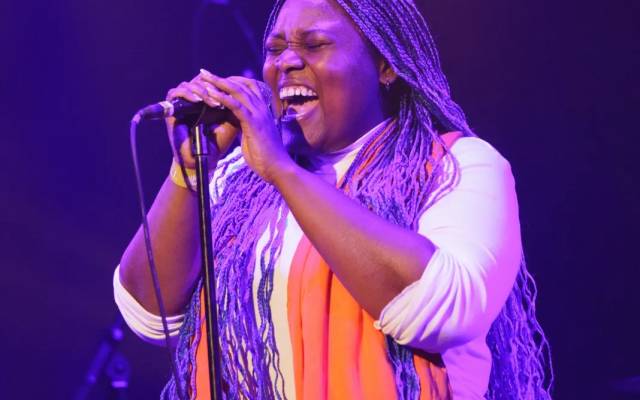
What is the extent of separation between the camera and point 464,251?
5.45 ft

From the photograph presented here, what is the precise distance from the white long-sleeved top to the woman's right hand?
257 mm

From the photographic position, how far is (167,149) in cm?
338

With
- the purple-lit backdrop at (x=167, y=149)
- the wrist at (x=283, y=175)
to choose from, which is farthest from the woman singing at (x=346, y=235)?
the purple-lit backdrop at (x=167, y=149)

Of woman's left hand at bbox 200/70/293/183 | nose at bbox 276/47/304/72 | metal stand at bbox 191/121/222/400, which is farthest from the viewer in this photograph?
nose at bbox 276/47/304/72

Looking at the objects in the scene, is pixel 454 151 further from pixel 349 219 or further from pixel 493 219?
pixel 349 219

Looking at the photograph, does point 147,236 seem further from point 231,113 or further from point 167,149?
point 167,149

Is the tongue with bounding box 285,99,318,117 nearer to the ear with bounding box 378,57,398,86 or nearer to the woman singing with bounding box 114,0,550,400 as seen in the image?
the woman singing with bounding box 114,0,550,400

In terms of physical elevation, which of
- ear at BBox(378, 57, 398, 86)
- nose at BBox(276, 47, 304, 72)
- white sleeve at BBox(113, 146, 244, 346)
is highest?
nose at BBox(276, 47, 304, 72)

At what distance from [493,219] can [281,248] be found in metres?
0.40

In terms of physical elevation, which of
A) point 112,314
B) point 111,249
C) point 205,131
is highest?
point 205,131

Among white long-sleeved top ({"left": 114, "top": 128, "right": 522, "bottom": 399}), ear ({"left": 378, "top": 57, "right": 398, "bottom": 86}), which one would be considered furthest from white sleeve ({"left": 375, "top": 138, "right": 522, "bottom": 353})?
ear ({"left": 378, "top": 57, "right": 398, "bottom": 86})

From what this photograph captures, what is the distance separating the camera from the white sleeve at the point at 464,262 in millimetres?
1599

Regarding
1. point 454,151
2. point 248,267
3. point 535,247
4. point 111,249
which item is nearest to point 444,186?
point 454,151

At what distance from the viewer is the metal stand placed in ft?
4.87
